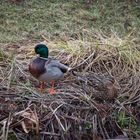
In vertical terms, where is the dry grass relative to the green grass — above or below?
below

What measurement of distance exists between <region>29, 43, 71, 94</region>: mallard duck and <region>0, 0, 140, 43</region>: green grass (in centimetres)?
136

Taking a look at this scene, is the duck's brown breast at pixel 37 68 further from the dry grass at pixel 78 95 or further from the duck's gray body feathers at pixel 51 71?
the dry grass at pixel 78 95

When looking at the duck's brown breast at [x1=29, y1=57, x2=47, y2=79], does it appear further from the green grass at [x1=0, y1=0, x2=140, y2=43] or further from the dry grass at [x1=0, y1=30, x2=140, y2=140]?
the green grass at [x1=0, y1=0, x2=140, y2=43]

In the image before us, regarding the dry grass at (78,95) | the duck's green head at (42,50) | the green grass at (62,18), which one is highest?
Result: the green grass at (62,18)

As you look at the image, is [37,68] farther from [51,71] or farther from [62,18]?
[62,18]

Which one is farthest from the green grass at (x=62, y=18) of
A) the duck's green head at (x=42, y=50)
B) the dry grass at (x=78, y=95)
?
the duck's green head at (x=42, y=50)

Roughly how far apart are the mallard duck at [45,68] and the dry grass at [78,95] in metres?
0.20

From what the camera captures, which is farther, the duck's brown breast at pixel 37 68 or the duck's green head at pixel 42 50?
the duck's green head at pixel 42 50

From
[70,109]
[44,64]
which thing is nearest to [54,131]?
[70,109]

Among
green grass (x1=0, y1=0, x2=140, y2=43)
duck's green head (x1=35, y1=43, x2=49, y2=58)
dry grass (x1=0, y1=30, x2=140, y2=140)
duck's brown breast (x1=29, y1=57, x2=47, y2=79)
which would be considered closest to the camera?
dry grass (x1=0, y1=30, x2=140, y2=140)

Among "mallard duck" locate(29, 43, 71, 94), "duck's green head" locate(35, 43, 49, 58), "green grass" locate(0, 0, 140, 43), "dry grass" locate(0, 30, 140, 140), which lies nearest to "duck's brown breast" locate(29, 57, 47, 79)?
"mallard duck" locate(29, 43, 71, 94)

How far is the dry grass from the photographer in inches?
165

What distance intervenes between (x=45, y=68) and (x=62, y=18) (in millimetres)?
2465

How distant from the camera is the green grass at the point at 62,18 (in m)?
6.16
